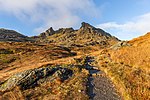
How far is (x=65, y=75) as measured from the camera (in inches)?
893

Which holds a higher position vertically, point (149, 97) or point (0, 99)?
point (149, 97)

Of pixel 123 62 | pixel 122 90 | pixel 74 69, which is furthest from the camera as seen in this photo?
pixel 123 62

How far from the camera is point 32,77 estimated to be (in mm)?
20703

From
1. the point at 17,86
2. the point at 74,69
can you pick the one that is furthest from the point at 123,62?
the point at 17,86

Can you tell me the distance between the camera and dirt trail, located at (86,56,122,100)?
15.9m

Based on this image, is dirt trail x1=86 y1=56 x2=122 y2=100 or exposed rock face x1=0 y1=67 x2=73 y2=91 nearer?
dirt trail x1=86 y1=56 x2=122 y2=100

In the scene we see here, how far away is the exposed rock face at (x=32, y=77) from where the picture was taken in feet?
65.8

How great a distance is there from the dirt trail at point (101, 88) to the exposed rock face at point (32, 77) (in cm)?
259

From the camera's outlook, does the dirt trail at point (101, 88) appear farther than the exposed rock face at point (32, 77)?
No

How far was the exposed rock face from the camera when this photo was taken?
20.0 meters

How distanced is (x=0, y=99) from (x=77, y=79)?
6397 millimetres

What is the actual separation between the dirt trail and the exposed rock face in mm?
2595

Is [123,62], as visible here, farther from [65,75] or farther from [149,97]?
[149,97]

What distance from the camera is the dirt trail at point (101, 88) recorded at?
15898 mm
